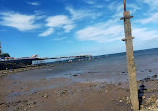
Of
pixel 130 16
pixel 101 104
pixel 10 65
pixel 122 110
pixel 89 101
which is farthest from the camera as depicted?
pixel 10 65

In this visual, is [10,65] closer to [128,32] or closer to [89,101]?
[89,101]

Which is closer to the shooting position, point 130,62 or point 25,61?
point 130,62

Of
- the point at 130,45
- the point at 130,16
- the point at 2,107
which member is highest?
the point at 130,16

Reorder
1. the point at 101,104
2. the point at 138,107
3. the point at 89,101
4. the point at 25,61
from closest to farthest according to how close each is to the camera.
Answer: the point at 138,107
the point at 101,104
the point at 89,101
the point at 25,61

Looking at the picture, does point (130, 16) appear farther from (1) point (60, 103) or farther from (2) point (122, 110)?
(1) point (60, 103)

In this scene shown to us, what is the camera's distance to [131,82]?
7.87 metres

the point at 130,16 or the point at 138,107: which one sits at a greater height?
the point at 130,16

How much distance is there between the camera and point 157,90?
11.6m

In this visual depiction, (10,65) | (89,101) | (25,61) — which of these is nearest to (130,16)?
(89,101)

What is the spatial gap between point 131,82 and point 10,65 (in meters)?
71.5

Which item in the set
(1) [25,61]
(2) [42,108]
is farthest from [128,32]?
(1) [25,61]

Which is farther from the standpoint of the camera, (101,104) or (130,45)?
(101,104)

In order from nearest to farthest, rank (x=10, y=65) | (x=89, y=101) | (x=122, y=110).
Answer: (x=122, y=110), (x=89, y=101), (x=10, y=65)

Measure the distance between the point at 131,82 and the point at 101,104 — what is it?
11.2ft
